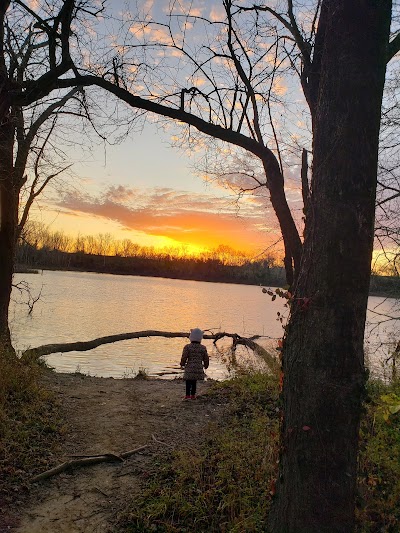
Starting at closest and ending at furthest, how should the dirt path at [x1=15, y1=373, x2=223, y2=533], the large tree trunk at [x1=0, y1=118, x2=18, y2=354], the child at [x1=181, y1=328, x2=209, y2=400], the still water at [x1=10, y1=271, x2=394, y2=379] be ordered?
the dirt path at [x1=15, y1=373, x2=223, y2=533], the child at [x1=181, y1=328, x2=209, y2=400], the large tree trunk at [x1=0, y1=118, x2=18, y2=354], the still water at [x1=10, y1=271, x2=394, y2=379]

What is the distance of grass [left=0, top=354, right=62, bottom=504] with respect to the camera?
15.0 feet

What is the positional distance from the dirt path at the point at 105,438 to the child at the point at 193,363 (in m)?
0.32

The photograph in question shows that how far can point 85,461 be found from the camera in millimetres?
4988

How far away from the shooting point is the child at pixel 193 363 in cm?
807

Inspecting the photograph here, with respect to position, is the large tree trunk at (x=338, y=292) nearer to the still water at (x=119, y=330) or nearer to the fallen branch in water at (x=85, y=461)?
the fallen branch in water at (x=85, y=461)

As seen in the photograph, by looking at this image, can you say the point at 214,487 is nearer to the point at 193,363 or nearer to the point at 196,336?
the point at 193,363

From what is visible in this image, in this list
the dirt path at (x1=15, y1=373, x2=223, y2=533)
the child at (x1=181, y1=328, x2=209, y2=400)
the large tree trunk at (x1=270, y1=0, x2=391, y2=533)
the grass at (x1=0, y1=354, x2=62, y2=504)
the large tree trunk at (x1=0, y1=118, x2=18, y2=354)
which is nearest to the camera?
the large tree trunk at (x1=270, y1=0, x2=391, y2=533)

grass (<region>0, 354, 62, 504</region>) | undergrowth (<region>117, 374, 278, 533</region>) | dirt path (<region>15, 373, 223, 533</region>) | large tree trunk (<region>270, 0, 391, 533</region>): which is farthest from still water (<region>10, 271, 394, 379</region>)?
large tree trunk (<region>270, 0, 391, 533</region>)

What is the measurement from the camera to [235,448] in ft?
16.8

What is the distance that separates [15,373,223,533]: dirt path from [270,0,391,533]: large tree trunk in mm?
2155

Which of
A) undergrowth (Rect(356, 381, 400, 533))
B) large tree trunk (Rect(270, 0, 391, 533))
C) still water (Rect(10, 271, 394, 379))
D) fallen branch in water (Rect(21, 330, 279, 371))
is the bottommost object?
still water (Rect(10, 271, 394, 379))

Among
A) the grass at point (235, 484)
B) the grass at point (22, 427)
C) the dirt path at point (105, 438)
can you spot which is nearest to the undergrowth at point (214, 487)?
the grass at point (235, 484)

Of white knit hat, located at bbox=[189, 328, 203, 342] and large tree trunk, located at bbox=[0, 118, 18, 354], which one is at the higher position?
large tree trunk, located at bbox=[0, 118, 18, 354]

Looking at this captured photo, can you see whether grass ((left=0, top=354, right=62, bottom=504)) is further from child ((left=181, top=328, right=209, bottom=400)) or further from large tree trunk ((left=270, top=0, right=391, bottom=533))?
large tree trunk ((left=270, top=0, right=391, bottom=533))
